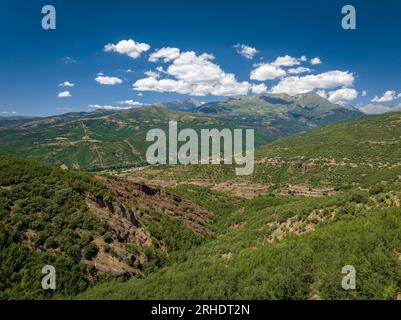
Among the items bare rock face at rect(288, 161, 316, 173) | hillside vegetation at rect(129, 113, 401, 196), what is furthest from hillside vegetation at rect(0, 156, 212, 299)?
bare rock face at rect(288, 161, 316, 173)

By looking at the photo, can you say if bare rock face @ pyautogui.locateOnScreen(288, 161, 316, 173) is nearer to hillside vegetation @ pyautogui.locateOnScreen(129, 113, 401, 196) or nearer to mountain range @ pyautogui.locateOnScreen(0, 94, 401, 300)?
hillside vegetation @ pyautogui.locateOnScreen(129, 113, 401, 196)

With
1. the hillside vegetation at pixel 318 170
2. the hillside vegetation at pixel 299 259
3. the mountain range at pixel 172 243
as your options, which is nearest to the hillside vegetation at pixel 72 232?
the mountain range at pixel 172 243

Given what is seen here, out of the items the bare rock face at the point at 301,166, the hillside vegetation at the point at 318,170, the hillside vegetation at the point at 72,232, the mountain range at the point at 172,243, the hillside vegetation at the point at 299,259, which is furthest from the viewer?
the bare rock face at the point at 301,166

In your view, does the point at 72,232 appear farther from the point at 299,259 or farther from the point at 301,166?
the point at 301,166

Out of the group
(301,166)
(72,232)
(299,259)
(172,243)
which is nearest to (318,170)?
(301,166)

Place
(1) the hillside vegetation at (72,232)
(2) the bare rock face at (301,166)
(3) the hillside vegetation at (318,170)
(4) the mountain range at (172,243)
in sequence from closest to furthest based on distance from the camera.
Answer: (4) the mountain range at (172,243)
(1) the hillside vegetation at (72,232)
(3) the hillside vegetation at (318,170)
(2) the bare rock face at (301,166)

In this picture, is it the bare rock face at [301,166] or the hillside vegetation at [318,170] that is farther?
the bare rock face at [301,166]

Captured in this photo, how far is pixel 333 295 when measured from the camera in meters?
29.2

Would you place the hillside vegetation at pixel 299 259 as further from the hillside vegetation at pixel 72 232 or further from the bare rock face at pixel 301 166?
the bare rock face at pixel 301 166

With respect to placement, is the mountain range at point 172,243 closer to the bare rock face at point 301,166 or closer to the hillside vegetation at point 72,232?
the hillside vegetation at point 72,232

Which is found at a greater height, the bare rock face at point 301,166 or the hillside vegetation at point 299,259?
the bare rock face at point 301,166

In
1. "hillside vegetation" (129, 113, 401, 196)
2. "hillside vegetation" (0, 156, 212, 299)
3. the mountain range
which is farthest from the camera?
"hillside vegetation" (129, 113, 401, 196)

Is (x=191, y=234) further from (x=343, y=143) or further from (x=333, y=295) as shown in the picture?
(x=343, y=143)
